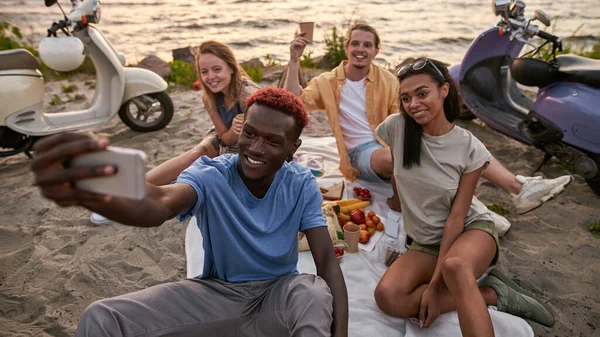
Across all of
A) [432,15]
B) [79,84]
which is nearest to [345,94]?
[79,84]

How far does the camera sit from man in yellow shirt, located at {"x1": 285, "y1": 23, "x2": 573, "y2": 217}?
3471 millimetres

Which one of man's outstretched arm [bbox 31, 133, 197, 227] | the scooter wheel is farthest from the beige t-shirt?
the scooter wheel

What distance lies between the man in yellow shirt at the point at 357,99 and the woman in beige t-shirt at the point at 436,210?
79cm

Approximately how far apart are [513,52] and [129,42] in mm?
8377

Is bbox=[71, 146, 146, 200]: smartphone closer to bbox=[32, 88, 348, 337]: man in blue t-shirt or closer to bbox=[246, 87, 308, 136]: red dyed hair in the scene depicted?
bbox=[32, 88, 348, 337]: man in blue t-shirt

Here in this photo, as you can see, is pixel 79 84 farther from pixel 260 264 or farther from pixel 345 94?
pixel 260 264

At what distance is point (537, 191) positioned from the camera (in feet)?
9.95

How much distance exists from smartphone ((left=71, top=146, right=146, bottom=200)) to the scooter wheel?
3.86 m

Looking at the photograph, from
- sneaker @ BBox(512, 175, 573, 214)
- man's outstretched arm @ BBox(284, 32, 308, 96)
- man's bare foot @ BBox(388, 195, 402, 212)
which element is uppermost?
man's outstretched arm @ BBox(284, 32, 308, 96)

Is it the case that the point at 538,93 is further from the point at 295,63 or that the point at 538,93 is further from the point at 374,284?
the point at 374,284

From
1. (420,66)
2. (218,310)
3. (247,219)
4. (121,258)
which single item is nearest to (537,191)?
(420,66)

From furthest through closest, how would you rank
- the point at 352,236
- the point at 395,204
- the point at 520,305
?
the point at 395,204, the point at 352,236, the point at 520,305

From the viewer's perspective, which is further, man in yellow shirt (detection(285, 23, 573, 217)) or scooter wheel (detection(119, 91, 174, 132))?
scooter wheel (detection(119, 91, 174, 132))

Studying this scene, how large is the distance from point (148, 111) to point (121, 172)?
13.0 ft
